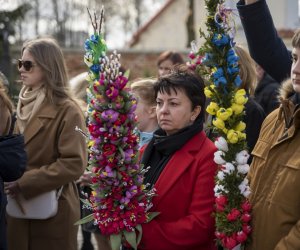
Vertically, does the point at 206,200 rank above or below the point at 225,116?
below

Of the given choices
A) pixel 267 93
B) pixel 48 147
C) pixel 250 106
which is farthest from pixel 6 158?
pixel 267 93

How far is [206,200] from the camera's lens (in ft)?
10.4

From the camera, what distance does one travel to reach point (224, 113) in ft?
9.74

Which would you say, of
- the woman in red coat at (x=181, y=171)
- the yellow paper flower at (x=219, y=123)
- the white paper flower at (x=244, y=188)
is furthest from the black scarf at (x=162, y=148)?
the white paper flower at (x=244, y=188)

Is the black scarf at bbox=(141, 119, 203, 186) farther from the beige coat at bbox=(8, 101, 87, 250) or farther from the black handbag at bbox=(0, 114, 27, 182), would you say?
the beige coat at bbox=(8, 101, 87, 250)

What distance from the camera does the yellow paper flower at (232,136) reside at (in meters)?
2.98

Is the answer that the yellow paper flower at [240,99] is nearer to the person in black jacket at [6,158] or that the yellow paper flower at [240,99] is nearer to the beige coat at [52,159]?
the person in black jacket at [6,158]

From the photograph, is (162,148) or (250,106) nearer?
(162,148)

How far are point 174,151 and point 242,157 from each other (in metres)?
0.48

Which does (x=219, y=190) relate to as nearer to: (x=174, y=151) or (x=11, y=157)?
(x=174, y=151)

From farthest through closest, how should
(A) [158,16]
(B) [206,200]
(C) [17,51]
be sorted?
(A) [158,16] → (C) [17,51] → (B) [206,200]

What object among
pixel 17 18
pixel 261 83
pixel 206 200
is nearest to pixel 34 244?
pixel 206 200

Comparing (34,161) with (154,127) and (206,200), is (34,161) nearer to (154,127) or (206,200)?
(154,127)

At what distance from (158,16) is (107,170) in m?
27.5
